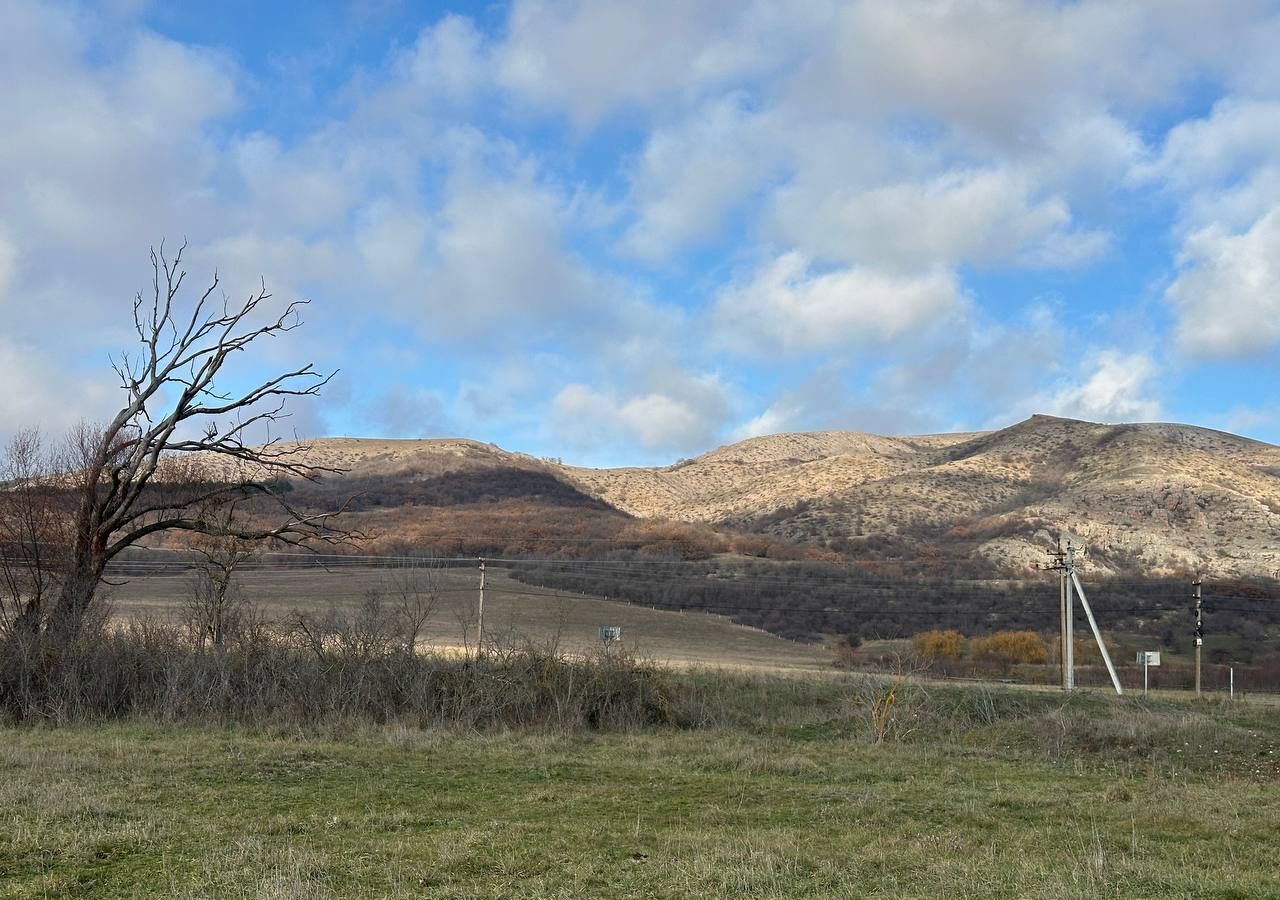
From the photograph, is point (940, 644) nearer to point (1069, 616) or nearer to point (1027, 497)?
point (1069, 616)

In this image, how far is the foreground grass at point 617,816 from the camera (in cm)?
805

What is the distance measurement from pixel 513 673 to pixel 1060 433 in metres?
103

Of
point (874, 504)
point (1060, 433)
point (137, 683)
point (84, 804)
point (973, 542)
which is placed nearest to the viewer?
point (84, 804)

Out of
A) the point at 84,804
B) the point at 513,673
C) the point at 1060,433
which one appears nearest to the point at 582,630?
the point at 513,673

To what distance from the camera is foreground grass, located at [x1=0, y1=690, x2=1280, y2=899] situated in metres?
8.05

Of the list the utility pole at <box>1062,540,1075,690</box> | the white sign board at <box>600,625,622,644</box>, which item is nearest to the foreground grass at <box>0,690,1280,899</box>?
the white sign board at <box>600,625,622,644</box>

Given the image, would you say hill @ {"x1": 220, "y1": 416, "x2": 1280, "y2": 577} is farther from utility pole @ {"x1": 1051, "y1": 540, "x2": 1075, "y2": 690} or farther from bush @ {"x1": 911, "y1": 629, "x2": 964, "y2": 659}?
utility pole @ {"x1": 1051, "y1": 540, "x2": 1075, "y2": 690}

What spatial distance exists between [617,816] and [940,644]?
40.0 meters

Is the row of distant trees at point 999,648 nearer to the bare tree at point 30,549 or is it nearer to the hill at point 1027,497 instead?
the hill at point 1027,497

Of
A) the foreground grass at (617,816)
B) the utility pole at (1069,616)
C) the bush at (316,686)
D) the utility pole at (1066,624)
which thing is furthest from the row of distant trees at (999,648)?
the bush at (316,686)

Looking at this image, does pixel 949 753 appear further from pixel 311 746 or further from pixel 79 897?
pixel 79 897

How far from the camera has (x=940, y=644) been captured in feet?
159

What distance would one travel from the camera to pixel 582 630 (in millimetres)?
47594

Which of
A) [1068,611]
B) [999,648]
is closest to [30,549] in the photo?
[1068,611]
